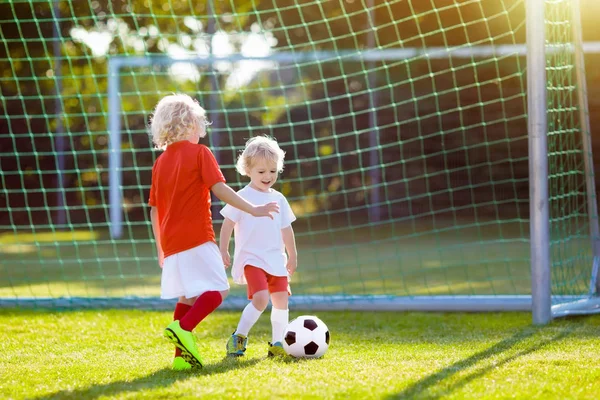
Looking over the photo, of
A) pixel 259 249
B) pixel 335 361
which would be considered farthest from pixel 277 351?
pixel 259 249

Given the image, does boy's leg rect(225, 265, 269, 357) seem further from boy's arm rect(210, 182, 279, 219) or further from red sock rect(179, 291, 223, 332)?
boy's arm rect(210, 182, 279, 219)

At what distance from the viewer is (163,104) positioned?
3365 mm

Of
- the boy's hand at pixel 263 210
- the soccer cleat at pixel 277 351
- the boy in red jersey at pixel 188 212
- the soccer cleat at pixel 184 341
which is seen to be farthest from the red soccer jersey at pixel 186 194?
the soccer cleat at pixel 277 351

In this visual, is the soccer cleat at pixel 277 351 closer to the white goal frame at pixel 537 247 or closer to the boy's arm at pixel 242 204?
the boy's arm at pixel 242 204

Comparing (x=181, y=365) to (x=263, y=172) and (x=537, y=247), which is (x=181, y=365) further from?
(x=537, y=247)

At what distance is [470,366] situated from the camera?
323 centimetres

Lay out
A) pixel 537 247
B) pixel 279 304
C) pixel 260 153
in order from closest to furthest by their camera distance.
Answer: pixel 260 153 < pixel 279 304 < pixel 537 247

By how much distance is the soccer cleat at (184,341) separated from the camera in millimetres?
3164

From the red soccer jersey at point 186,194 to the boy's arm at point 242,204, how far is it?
0.04 metres

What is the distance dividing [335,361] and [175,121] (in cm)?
111

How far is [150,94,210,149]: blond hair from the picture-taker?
333cm

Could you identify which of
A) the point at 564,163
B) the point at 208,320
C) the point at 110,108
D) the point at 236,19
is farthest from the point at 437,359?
the point at 236,19

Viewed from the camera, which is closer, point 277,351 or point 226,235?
point 277,351

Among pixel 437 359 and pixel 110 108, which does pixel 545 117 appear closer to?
pixel 437 359
